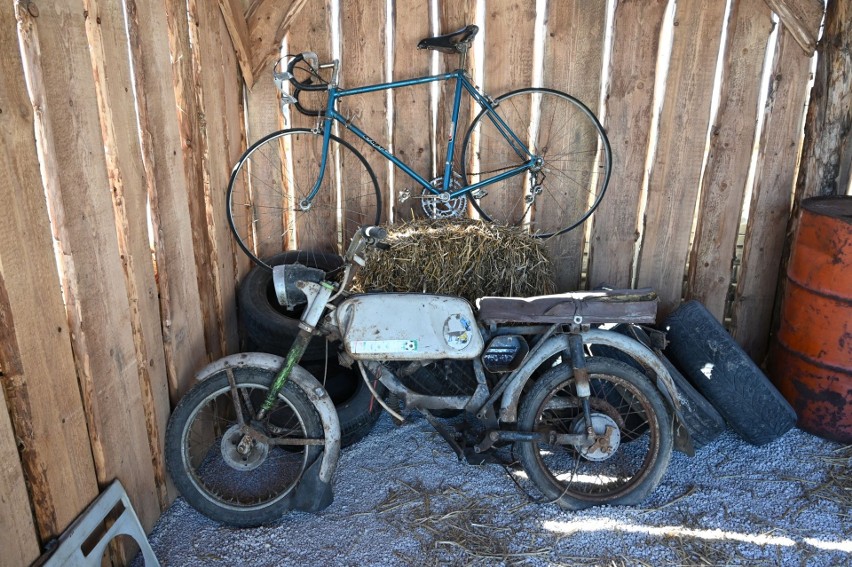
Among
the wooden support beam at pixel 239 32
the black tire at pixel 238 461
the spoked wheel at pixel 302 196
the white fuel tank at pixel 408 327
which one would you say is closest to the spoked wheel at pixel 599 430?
the white fuel tank at pixel 408 327

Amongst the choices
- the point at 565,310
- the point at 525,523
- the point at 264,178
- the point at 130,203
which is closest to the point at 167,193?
the point at 130,203

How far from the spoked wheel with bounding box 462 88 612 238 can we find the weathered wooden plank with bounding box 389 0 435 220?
0.26 m

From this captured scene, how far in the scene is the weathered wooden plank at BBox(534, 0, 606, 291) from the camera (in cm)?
364

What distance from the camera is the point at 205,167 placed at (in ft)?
10.7

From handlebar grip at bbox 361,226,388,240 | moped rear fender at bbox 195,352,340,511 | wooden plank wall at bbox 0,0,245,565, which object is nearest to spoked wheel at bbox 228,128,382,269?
wooden plank wall at bbox 0,0,245,565

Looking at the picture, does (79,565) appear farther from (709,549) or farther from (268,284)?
(709,549)

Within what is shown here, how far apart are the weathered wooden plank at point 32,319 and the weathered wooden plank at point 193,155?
3.18 feet

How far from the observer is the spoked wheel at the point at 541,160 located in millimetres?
3789

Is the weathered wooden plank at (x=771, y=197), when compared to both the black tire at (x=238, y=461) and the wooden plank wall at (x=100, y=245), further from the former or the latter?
the wooden plank wall at (x=100, y=245)

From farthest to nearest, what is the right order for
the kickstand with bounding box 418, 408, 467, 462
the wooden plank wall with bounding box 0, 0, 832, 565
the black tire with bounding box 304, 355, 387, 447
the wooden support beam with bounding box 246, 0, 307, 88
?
1. the wooden support beam with bounding box 246, 0, 307, 88
2. the black tire with bounding box 304, 355, 387, 447
3. the kickstand with bounding box 418, 408, 467, 462
4. the wooden plank wall with bounding box 0, 0, 832, 565

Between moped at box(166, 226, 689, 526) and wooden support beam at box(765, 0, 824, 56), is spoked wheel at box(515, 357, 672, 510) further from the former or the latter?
wooden support beam at box(765, 0, 824, 56)

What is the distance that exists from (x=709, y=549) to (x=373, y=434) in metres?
1.67

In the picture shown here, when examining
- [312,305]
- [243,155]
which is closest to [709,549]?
[312,305]

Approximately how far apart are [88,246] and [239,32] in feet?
5.41
